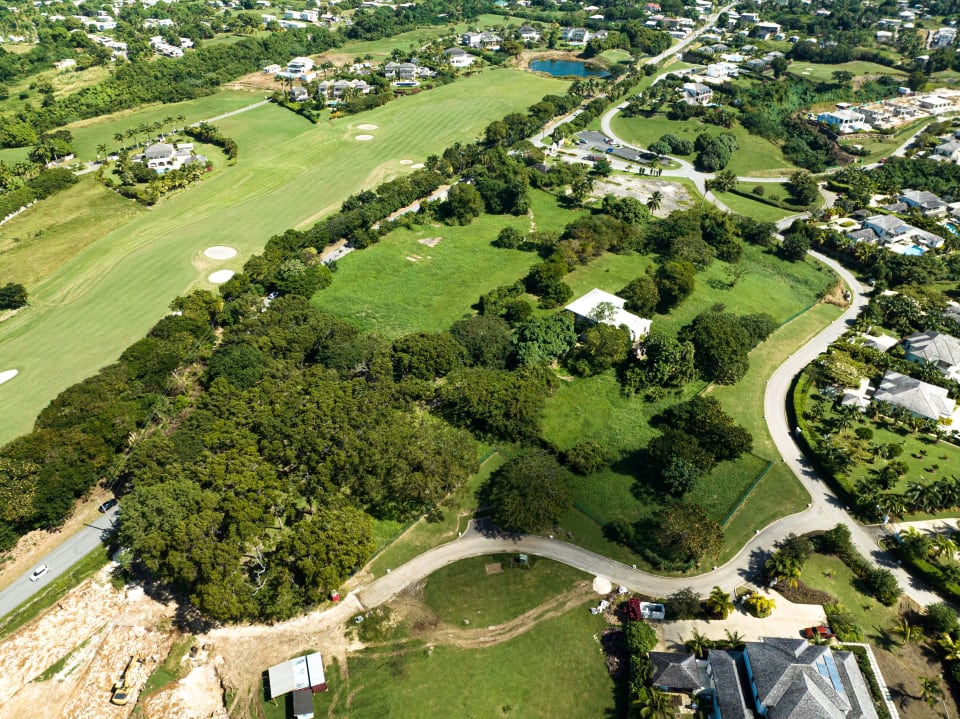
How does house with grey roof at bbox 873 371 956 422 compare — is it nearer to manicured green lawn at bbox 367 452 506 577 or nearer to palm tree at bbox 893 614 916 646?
palm tree at bbox 893 614 916 646

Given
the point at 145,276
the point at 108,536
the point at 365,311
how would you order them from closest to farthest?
1. the point at 108,536
2. the point at 365,311
3. the point at 145,276

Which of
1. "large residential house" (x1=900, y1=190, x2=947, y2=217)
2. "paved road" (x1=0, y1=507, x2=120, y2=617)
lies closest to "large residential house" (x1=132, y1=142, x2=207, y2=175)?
"paved road" (x1=0, y1=507, x2=120, y2=617)

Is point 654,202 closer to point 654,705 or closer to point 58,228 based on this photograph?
point 654,705

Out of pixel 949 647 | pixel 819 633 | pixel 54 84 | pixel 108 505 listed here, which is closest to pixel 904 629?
pixel 949 647

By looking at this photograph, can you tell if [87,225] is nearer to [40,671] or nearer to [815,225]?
[40,671]

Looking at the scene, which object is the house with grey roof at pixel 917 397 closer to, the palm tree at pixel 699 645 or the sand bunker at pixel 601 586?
the palm tree at pixel 699 645

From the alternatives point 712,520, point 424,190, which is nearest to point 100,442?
point 712,520

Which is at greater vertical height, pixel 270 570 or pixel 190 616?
pixel 270 570
